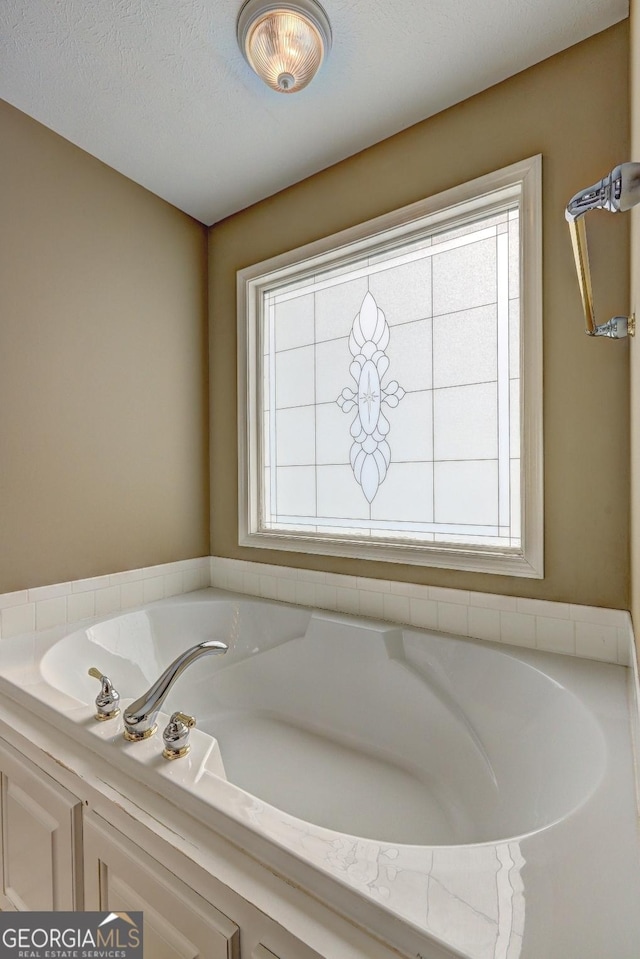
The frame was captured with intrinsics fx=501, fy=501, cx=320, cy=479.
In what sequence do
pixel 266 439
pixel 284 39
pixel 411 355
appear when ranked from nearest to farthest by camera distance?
1. pixel 284 39
2. pixel 411 355
3. pixel 266 439

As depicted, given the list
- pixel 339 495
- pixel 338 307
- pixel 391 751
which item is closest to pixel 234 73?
pixel 338 307

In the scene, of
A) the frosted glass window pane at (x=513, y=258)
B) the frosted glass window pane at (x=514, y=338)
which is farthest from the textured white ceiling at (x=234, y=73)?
the frosted glass window pane at (x=514, y=338)

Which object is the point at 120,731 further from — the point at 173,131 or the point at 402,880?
the point at 173,131

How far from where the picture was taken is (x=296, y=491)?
2.34 m

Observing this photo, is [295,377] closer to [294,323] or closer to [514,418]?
[294,323]

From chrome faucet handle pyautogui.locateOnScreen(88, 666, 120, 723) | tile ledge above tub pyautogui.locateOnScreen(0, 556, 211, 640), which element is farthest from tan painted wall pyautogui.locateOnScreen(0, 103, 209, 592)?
chrome faucet handle pyautogui.locateOnScreen(88, 666, 120, 723)

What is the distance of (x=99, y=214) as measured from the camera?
2.10 m

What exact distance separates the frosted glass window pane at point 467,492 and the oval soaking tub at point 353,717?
1.41 feet

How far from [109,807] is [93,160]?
7.57ft

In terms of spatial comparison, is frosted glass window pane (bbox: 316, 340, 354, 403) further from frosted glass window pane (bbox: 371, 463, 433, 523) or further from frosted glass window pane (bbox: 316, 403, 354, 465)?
frosted glass window pane (bbox: 371, 463, 433, 523)

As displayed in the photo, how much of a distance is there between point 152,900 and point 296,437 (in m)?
1.74

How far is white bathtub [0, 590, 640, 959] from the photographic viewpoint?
700 millimetres

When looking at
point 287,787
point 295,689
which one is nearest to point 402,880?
point 287,787
